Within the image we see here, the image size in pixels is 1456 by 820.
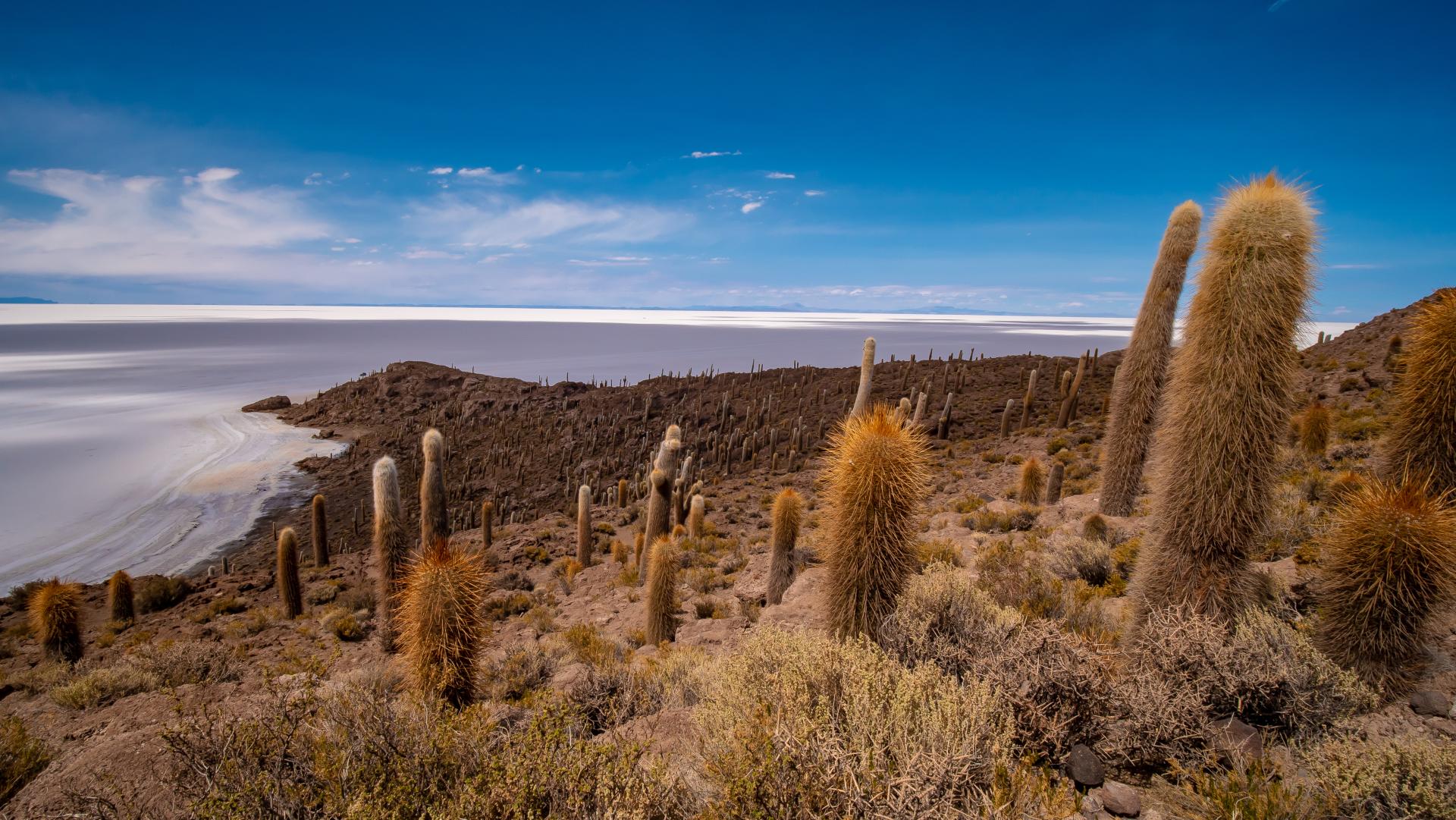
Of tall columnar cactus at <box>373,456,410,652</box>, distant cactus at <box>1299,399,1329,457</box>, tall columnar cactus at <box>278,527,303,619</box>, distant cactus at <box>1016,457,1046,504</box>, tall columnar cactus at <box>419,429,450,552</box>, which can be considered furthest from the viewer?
tall columnar cactus at <box>278,527,303,619</box>

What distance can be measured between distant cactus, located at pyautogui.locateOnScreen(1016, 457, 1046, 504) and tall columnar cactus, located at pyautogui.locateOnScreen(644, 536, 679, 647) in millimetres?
7559

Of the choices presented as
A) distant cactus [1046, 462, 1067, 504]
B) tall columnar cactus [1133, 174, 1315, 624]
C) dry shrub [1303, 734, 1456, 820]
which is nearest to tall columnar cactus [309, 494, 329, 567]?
distant cactus [1046, 462, 1067, 504]

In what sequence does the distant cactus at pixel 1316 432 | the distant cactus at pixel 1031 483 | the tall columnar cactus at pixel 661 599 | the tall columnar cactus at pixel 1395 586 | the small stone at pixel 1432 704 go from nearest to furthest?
the small stone at pixel 1432 704 < the tall columnar cactus at pixel 1395 586 < the tall columnar cactus at pixel 661 599 < the distant cactus at pixel 1316 432 < the distant cactus at pixel 1031 483

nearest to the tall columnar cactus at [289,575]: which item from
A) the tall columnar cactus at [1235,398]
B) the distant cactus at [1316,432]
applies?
the tall columnar cactus at [1235,398]

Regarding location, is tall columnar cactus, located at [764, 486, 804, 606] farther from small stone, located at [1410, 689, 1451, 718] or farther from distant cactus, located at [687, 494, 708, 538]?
small stone, located at [1410, 689, 1451, 718]

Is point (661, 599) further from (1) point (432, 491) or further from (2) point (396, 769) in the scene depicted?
(2) point (396, 769)

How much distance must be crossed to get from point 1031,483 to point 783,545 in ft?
20.3

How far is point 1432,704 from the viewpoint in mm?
3777

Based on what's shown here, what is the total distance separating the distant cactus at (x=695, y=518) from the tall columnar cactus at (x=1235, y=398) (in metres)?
11.5

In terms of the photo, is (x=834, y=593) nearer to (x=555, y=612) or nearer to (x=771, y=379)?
(x=555, y=612)

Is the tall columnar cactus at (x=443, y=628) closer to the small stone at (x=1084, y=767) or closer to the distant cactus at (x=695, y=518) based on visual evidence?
the small stone at (x=1084, y=767)

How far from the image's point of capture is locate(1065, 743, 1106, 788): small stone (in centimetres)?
332

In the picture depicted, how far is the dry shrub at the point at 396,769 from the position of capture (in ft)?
9.45

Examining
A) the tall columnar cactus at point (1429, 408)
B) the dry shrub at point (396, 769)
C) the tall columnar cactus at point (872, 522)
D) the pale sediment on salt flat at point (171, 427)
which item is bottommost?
the pale sediment on salt flat at point (171, 427)
